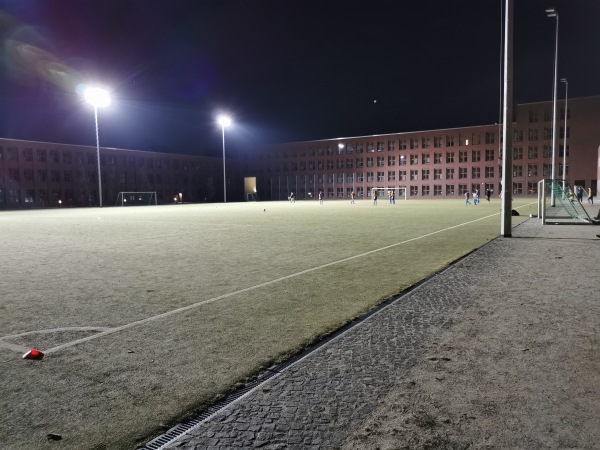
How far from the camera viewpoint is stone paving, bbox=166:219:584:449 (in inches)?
118

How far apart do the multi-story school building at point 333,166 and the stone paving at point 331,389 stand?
65971 millimetres

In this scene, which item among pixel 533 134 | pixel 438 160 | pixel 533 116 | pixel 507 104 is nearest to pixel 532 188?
pixel 533 134

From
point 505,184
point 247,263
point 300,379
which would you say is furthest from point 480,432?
point 505,184

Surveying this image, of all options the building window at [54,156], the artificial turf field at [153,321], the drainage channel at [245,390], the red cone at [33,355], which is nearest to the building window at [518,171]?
the building window at [54,156]

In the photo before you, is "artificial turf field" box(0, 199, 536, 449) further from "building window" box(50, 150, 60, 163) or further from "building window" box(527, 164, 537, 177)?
"building window" box(527, 164, 537, 177)

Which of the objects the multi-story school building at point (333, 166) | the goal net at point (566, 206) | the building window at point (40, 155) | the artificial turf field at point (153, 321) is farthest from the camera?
the multi-story school building at point (333, 166)

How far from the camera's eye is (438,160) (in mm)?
102250

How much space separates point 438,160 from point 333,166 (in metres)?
26.4

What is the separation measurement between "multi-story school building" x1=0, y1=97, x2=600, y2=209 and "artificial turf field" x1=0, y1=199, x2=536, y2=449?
6253 centimetres

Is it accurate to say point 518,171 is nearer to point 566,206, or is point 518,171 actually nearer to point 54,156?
point 566,206

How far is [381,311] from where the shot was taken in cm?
600

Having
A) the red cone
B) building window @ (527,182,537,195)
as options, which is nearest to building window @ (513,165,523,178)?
building window @ (527,182,537,195)

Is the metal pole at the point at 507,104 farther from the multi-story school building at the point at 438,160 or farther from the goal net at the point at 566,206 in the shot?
the multi-story school building at the point at 438,160

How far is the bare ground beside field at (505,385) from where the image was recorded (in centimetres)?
296
